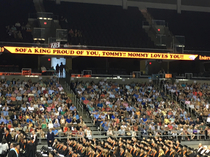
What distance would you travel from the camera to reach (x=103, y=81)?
32906mm

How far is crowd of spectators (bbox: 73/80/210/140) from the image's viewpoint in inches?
1013

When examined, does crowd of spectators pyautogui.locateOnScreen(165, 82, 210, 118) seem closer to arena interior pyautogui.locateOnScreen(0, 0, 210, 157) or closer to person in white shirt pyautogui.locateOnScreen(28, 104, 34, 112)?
arena interior pyautogui.locateOnScreen(0, 0, 210, 157)

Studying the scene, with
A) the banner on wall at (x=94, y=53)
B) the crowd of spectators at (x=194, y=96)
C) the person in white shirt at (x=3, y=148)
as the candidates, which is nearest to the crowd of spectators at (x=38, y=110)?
the banner on wall at (x=94, y=53)

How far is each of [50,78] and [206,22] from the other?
23395 mm

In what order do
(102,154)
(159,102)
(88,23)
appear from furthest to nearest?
1. (88,23)
2. (159,102)
3. (102,154)

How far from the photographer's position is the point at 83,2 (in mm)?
44156

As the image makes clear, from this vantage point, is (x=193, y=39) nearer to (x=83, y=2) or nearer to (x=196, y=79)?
(x=196, y=79)

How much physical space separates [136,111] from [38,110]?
7341mm

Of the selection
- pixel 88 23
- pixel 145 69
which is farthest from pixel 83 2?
pixel 145 69

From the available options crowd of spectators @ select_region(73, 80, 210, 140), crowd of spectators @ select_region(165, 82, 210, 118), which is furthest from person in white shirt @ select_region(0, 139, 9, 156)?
crowd of spectators @ select_region(165, 82, 210, 118)

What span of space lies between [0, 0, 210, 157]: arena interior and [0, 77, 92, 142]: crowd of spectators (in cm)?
7

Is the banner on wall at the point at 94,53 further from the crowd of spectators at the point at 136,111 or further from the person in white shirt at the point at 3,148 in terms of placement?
the person in white shirt at the point at 3,148

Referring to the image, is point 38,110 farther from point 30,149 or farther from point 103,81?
point 103,81

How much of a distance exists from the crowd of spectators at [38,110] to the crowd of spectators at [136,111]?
1.61 metres
